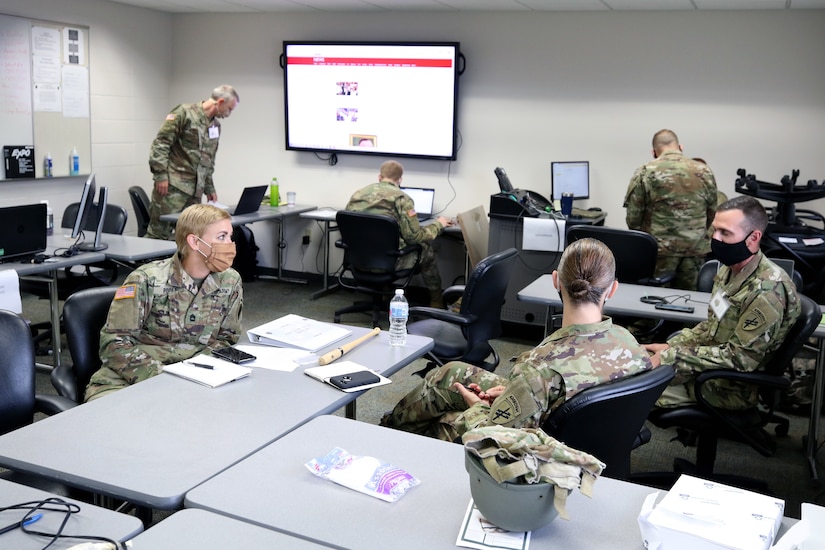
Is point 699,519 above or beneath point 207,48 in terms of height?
beneath

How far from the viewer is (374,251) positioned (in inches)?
215

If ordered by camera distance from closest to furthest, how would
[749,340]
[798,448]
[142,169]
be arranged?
[749,340]
[798,448]
[142,169]

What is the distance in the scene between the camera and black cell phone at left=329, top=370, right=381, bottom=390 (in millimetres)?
2430

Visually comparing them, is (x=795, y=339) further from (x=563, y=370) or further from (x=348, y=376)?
(x=348, y=376)

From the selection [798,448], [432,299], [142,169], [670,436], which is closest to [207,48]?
[142,169]

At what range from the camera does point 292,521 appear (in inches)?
64.1

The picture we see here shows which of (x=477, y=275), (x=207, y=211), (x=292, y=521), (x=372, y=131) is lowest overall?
(x=292, y=521)

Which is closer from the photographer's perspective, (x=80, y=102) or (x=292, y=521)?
(x=292, y=521)

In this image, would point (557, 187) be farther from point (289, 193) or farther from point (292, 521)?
point (292, 521)

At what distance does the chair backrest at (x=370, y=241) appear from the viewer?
5.32 metres

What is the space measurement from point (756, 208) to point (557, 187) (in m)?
2.86

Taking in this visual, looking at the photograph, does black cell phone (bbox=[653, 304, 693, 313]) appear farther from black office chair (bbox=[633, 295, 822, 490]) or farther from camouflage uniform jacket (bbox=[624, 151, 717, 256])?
camouflage uniform jacket (bbox=[624, 151, 717, 256])

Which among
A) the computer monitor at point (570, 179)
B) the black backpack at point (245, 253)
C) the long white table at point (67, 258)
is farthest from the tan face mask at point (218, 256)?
the black backpack at point (245, 253)

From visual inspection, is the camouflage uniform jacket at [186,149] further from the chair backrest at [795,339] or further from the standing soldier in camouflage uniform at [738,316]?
the chair backrest at [795,339]
